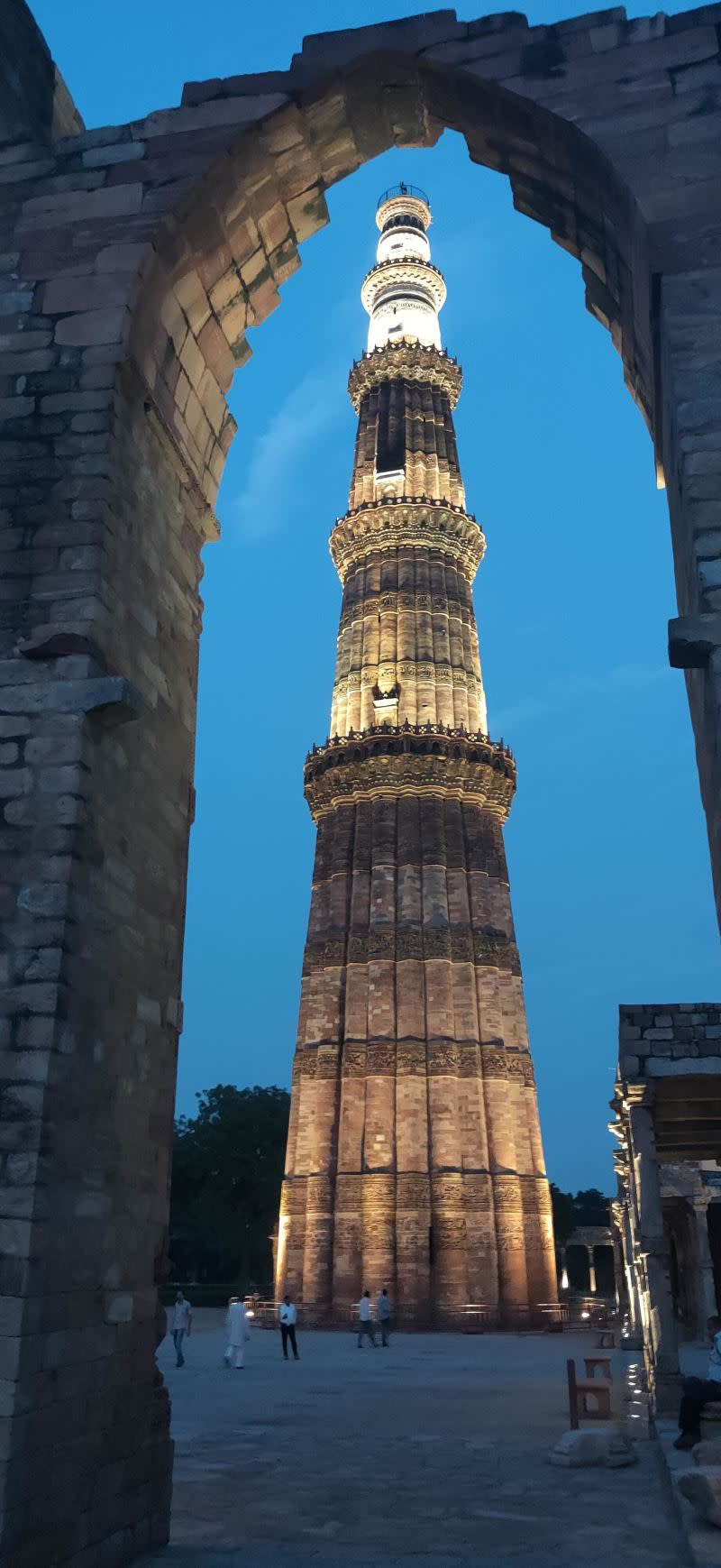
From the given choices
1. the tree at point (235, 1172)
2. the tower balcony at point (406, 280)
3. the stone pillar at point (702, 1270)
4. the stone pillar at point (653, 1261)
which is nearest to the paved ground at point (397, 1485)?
the stone pillar at point (653, 1261)

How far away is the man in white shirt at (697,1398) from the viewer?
23.4 feet

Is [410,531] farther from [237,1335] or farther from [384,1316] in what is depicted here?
[237,1335]

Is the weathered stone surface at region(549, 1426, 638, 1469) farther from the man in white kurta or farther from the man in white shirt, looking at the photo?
the man in white kurta

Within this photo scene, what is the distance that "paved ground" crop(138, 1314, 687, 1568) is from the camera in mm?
5559

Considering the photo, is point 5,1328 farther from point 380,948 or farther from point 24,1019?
point 380,948

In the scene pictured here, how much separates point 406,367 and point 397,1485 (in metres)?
33.4

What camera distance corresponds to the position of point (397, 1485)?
7.16 m

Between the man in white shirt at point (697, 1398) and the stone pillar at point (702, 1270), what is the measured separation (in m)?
13.5

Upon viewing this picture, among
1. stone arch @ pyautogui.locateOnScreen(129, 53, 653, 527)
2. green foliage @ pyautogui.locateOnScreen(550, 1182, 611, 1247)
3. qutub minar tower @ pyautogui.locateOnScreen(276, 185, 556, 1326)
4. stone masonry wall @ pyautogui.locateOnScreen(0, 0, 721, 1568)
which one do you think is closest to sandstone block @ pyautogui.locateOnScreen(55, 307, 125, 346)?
stone masonry wall @ pyautogui.locateOnScreen(0, 0, 721, 1568)

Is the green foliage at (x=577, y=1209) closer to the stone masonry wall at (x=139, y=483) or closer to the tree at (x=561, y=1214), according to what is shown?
the tree at (x=561, y=1214)

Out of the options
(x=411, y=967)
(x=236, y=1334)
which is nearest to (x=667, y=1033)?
(x=236, y=1334)

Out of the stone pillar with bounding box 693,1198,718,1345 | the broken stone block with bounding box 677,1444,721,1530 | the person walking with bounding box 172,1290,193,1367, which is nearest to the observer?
the broken stone block with bounding box 677,1444,721,1530

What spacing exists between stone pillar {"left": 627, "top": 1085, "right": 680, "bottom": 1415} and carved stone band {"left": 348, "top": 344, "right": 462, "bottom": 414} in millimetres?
29617

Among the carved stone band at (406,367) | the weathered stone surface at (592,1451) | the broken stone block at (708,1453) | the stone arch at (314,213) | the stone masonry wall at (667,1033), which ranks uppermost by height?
the carved stone band at (406,367)
